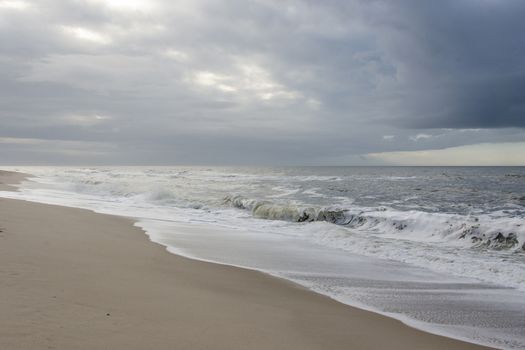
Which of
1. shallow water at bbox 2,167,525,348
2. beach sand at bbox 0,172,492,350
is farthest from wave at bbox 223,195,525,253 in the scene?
beach sand at bbox 0,172,492,350

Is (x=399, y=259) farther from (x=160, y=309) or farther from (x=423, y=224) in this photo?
(x=160, y=309)

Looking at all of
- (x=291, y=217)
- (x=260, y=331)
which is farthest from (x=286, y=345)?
(x=291, y=217)

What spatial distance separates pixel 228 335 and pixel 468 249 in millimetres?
8887

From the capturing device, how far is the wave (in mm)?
10883

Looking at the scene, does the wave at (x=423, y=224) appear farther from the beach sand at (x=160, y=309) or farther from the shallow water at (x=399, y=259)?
the beach sand at (x=160, y=309)

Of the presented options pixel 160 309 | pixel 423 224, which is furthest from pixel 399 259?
pixel 160 309

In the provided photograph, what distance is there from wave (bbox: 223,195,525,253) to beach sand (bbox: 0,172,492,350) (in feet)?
25.1

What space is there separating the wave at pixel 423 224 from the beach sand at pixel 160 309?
766 cm

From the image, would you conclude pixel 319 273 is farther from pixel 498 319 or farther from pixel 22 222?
pixel 22 222

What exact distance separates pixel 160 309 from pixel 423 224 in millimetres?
11550

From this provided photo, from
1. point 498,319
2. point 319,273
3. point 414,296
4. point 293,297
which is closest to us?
point 498,319

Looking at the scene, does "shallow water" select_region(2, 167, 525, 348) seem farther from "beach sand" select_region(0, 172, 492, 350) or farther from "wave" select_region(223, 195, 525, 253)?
"beach sand" select_region(0, 172, 492, 350)

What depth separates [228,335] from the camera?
11.4ft

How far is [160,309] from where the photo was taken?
398cm
